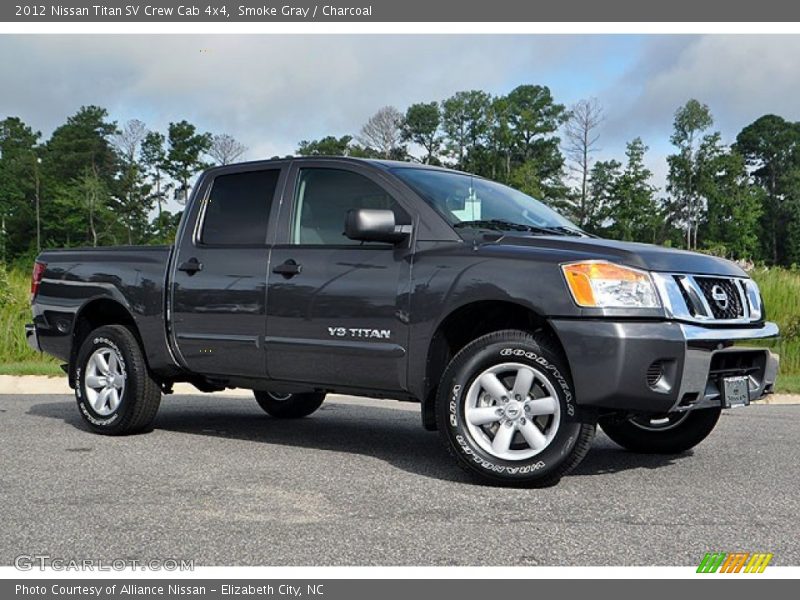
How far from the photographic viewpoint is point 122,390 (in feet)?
25.1

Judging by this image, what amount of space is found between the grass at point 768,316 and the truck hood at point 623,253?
6.63 m

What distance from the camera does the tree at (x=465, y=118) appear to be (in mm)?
97875

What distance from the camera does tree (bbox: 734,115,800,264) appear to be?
102125mm

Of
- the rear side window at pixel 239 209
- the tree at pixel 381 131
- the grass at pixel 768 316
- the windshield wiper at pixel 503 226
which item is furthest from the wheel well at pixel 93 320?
the tree at pixel 381 131

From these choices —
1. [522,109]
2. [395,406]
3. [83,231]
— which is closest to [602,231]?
[522,109]

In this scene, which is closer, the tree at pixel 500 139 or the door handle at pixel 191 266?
the door handle at pixel 191 266

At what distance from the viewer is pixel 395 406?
10.8m

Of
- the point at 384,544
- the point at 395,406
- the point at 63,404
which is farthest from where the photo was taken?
the point at 395,406

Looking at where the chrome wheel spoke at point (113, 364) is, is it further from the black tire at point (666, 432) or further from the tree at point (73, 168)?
the tree at point (73, 168)

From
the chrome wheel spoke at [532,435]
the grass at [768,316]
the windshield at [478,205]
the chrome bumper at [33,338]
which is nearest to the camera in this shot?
the chrome wheel spoke at [532,435]

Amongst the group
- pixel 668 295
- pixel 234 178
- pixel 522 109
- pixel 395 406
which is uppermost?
pixel 522 109

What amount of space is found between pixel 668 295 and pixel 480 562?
2.04 metres

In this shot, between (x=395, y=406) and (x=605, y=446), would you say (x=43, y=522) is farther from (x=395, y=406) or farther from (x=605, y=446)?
(x=395, y=406)

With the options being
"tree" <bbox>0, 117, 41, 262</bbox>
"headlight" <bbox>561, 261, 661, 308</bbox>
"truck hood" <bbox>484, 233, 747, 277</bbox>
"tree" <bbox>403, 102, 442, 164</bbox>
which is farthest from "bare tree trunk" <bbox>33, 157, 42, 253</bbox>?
"headlight" <bbox>561, 261, 661, 308</bbox>
